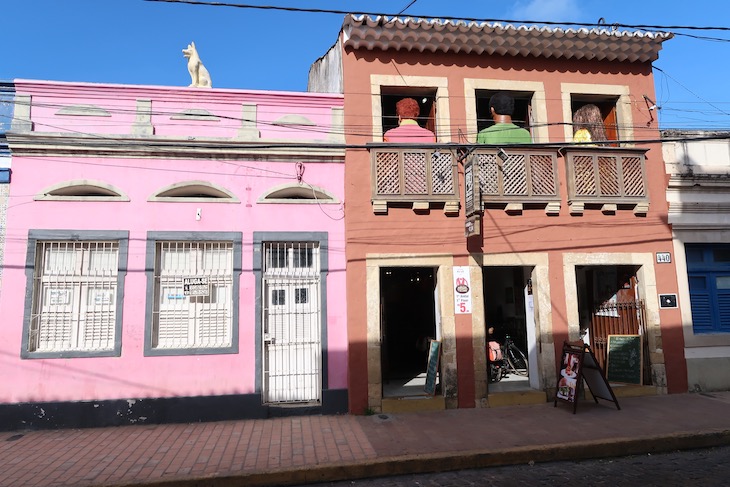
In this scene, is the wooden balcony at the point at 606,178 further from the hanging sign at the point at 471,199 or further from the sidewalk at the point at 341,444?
the sidewalk at the point at 341,444

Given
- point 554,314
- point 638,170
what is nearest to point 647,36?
point 638,170

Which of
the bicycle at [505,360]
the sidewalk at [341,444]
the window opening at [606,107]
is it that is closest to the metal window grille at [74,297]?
the sidewalk at [341,444]

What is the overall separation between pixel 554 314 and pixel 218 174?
651cm

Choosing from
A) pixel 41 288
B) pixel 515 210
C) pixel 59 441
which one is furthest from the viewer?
pixel 515 210

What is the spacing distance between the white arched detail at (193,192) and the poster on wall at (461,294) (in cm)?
409

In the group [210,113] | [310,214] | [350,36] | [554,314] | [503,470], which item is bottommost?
[503,470]

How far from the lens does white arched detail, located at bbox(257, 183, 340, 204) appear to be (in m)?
7.98

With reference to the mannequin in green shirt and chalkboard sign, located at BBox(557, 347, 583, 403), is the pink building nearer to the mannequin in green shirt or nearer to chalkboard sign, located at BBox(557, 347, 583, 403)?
the mannequin in green shirt

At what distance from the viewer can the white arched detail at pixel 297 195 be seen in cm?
798

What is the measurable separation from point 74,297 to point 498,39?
868 centimetres

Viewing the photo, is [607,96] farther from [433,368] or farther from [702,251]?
[433,368]

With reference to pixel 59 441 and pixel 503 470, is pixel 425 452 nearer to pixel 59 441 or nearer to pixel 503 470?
pixel 503 470

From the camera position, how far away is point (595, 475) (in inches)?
206

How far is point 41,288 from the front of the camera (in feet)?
24.0
